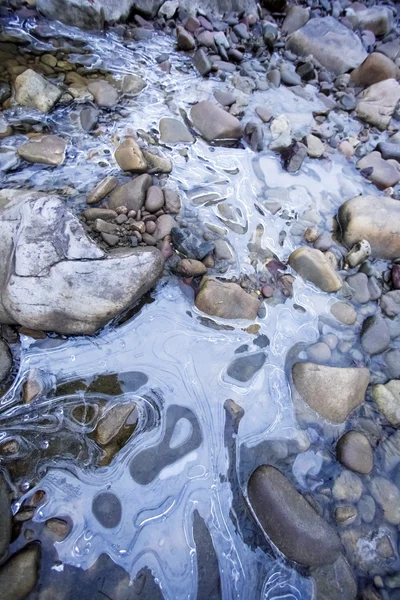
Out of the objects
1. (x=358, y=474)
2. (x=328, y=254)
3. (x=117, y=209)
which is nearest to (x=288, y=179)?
(x=328, y=254)

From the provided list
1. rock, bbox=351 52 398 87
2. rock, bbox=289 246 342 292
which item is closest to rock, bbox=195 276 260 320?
rock, bbox=289 246 342 292

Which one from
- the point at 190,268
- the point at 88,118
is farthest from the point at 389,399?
the point at 88,118

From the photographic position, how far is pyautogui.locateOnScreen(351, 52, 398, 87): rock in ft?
12.8

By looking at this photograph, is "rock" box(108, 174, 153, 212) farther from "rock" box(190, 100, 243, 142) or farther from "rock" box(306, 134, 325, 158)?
"rock" box(306, 134, 325, 158)

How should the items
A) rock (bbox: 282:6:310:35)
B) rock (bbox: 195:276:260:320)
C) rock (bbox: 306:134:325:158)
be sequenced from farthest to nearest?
1. rock (bbox: 282:6:310:35)
2. rock (bbox: 306:134:325:158)
3. rock (bbox: 195:276:260:320)

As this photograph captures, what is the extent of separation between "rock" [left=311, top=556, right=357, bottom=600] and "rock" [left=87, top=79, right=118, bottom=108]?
347 centimetres

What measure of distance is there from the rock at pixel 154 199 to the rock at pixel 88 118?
0.85 m

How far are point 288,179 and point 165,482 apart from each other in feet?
7.92

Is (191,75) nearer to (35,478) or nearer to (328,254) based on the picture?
(328,254)

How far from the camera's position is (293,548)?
1826 millimetres

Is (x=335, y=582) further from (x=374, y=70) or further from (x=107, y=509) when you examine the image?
(x=374, y=70)

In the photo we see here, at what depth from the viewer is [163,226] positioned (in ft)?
8.48

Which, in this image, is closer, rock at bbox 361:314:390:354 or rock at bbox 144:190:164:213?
rock at bbox 361:314:390:354

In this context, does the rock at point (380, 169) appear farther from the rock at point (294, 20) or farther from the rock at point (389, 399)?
the rock at point (294, 20)
